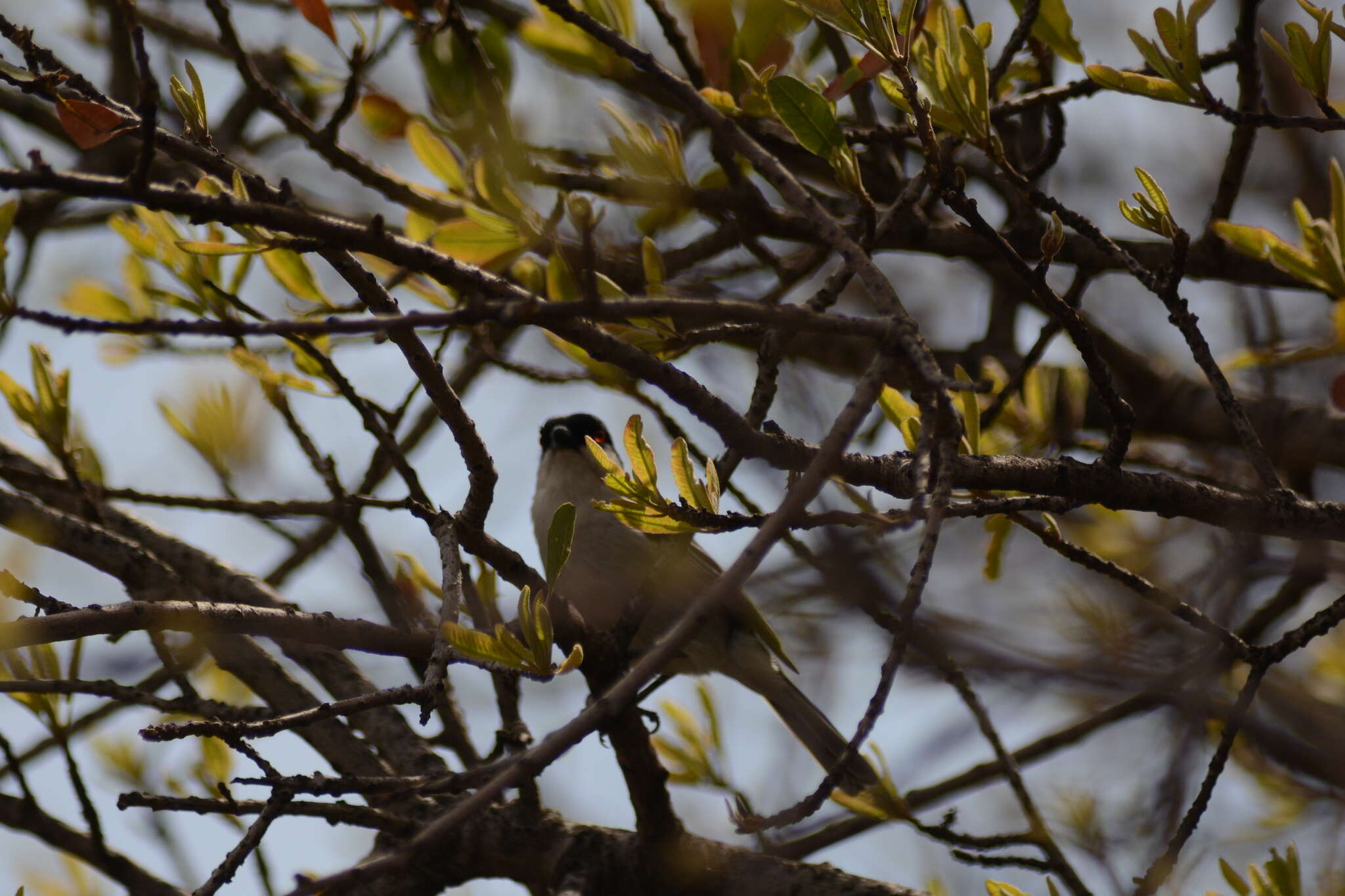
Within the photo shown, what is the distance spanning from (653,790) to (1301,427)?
8.17 ft

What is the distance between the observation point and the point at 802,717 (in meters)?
4.84

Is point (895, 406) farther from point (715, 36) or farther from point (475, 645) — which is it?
point (475, 645)

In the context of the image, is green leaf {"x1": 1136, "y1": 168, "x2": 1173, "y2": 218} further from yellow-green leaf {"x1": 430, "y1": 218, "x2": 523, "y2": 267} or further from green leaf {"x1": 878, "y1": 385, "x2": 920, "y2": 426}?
yellow-green leaf {"x1": 430, "y1": 218, "x2": 523, "y2": 267}

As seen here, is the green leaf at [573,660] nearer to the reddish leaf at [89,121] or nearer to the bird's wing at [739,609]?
the reddish leaf at [89,121]

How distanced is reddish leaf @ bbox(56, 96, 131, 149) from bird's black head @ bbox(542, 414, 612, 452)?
3588 millimetres

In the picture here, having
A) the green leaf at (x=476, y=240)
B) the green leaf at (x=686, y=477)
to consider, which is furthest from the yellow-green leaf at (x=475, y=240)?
the green leaf at (x=686, y=477)

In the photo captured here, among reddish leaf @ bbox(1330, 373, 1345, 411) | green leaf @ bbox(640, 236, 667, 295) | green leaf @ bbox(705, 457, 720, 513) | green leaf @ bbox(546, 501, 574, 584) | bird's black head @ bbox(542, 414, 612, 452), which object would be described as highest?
bird's black head @ bbox(542, 414, 612, 452)

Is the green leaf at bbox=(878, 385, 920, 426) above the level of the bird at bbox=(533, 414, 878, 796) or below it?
below

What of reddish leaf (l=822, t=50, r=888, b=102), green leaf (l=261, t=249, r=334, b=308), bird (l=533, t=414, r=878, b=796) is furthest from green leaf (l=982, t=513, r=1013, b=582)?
bird (l=533, t=414, r=878, b=796)

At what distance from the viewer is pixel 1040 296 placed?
205cm

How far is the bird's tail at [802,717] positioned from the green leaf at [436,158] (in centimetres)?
272

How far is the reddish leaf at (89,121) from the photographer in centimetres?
192

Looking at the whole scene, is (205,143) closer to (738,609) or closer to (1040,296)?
(1040,296)

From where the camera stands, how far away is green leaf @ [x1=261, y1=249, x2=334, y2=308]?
2664mm
